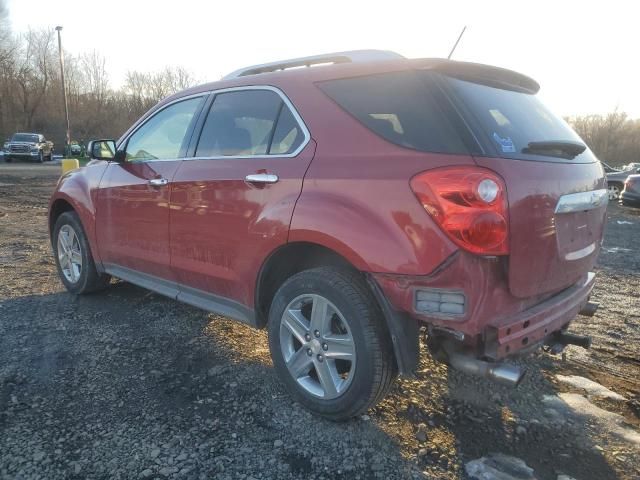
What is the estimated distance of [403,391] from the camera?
3039mm

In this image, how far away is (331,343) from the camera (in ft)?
8.68

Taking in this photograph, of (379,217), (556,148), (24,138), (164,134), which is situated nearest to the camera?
(379,217)

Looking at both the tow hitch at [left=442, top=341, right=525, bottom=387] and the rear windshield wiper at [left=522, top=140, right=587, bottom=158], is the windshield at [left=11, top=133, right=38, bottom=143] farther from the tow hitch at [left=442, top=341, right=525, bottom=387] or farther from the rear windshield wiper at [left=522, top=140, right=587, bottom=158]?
the tow hitch at [left=442, top=341, right=525, bottom=387]

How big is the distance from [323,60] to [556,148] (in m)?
1.45

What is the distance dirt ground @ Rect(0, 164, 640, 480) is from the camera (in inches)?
92.7

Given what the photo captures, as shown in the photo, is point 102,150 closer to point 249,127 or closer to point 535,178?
point 249,127

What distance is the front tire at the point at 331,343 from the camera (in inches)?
97.0

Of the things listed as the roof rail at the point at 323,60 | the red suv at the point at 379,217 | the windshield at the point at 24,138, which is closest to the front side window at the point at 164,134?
the red suv at the point at 379,217

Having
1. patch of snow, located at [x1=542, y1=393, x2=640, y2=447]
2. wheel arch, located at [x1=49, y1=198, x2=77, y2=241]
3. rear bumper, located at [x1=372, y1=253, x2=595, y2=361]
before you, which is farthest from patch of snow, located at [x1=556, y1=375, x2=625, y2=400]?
wheel arch, located at [x1=49, y1=198, x2=77, y2=241]

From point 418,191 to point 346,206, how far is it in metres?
0.39

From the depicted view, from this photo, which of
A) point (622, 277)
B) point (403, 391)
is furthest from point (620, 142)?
point (403, 391)

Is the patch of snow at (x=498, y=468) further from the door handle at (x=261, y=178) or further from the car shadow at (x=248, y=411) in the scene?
the door handle at (x=261, y=178)

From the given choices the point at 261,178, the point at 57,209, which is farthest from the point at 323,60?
the point at 57,209

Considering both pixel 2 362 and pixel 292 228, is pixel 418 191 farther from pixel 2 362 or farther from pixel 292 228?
pixel 2 362
